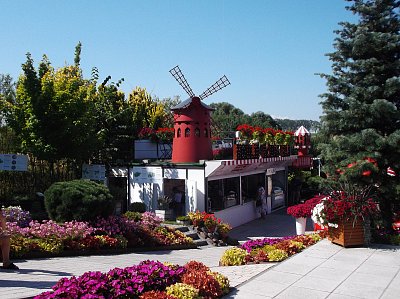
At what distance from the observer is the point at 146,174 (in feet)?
63.9

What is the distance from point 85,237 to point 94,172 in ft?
19.7

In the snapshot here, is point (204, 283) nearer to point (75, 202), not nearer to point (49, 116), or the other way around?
point (75, 202)

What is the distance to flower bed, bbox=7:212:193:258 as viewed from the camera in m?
10.8

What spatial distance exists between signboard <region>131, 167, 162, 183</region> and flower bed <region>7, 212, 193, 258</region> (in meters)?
4.47

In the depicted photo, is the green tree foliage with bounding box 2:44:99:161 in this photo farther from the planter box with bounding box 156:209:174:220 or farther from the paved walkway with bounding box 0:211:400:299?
the paved walkway with bounding box 0:211:400:299

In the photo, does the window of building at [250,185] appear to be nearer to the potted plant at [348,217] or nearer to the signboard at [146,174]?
the signboard at [146,174]

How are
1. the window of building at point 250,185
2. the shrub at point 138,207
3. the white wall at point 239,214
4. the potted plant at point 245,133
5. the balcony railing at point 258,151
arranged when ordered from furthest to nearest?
1. the window of building at point 250,185
2. the potted plant at point 245,133
3. the white wall at point 239,214
4. the balcony railing at point 258,151
5. the shrub at point 138,207

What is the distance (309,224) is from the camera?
20.5 meters

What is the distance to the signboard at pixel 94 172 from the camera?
17.4 meters

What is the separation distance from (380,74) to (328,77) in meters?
1.38

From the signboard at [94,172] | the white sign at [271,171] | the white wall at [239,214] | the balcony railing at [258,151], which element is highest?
the balcony railing at [258,151]

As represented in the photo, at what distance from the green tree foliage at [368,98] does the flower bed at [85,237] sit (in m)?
6.34

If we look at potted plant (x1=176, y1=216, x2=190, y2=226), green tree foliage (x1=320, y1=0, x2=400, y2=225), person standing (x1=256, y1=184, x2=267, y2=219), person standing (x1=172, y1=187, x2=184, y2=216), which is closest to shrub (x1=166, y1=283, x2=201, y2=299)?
green tree foliage (x1=320, y1=0, x2=400, y2=225)

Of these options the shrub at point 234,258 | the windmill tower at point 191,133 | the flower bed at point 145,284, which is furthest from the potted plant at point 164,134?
the flower bed at point 145,284
